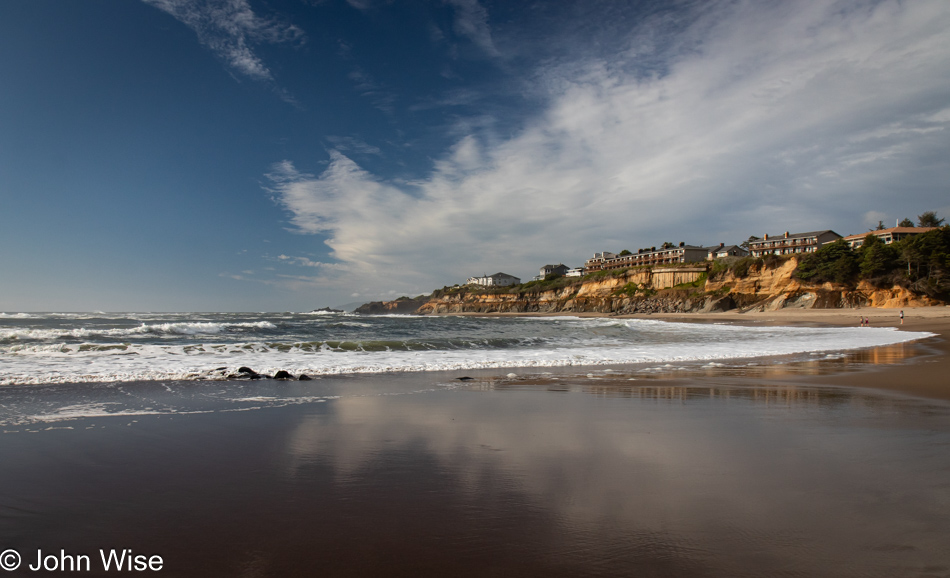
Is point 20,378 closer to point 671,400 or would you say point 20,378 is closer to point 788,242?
point 671,400

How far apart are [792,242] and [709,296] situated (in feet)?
137

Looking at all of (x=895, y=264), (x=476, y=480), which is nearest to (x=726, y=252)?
(x=895, y=264)

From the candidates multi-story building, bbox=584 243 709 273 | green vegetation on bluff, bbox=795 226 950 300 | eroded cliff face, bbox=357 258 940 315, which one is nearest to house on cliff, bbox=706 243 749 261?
multi-story building, bbox=584 243 709 273

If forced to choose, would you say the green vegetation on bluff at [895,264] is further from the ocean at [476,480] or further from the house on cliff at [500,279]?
the house on cliff at [500,279]

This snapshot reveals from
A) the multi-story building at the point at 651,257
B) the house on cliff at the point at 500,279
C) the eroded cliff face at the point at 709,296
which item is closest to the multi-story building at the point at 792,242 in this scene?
the multi-story building at the point at 651,257

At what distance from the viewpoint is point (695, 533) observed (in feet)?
8.60

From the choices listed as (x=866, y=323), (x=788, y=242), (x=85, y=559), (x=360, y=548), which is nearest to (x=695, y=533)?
(x=360, y=548)

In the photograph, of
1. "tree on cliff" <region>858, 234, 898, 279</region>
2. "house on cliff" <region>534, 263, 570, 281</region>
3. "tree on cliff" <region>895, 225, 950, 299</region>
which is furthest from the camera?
"house on cliff" <region>534, 263, 570, 281</region>

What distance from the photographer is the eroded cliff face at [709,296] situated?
4428 centimetres

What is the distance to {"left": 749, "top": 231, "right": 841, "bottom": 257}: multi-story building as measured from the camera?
261ft

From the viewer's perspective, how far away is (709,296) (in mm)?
56875

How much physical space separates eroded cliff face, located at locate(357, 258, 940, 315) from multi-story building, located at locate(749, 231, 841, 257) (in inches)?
1073

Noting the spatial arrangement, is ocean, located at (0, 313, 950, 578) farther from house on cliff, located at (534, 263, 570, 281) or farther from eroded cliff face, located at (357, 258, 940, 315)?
house on cliff, located at (534, 263, 570, 281)

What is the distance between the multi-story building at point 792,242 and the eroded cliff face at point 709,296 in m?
27.3
